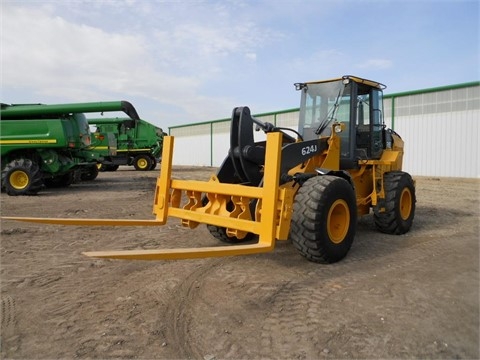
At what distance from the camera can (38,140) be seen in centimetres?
1133

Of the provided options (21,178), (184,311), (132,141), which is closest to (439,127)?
(132,141)

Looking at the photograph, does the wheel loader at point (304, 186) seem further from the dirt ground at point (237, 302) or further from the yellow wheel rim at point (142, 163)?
the yellow wheel rim at point (142, 163)

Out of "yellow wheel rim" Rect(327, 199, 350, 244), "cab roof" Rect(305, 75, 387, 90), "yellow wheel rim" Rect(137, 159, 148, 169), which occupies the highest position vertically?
"cab roof" Rect(305, 75, 387, 90)

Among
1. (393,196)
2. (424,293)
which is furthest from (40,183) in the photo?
(424,293)

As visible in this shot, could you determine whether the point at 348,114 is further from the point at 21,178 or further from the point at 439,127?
the point at 439,127

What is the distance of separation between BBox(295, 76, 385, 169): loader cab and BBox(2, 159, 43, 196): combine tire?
8192 mm

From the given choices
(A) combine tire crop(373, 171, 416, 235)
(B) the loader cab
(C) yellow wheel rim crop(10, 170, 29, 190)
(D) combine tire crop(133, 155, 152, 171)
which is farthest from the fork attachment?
(D) combine tire crop(133, 155, 152, 171)

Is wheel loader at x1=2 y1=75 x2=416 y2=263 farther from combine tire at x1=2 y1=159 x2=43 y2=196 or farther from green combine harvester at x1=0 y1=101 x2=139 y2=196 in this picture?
combine tire at x1=2 y1=159 x2=43 y2=196

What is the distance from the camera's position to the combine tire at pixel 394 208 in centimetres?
612

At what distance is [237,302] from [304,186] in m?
1.58

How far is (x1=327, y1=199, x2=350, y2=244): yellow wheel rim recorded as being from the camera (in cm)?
467

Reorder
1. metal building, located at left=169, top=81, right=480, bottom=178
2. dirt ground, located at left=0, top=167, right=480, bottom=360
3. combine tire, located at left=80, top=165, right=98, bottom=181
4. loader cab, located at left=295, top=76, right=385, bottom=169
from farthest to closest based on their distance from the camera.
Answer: metal building, located at left=169, top=81, right=480, bottom=178, combine tire, located at left=80, top=165, right=98, bottom=181, loader cab, located at left=295, top=76, right=385, bottom=169, dirt ground, located at left=0, top=167, right=480, bottom=360

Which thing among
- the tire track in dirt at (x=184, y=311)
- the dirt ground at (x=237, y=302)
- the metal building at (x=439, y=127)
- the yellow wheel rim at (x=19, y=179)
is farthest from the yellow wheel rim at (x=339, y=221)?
the metal building at (x=439, y=127)

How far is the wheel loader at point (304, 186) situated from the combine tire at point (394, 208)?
0.05ft
